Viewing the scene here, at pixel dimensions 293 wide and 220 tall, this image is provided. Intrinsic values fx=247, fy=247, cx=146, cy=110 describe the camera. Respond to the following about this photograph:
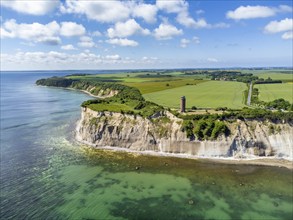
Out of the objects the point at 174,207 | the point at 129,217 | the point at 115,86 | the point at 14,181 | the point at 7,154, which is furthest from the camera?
the point at 115,86

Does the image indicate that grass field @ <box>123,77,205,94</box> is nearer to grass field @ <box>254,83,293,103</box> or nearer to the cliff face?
grass field @ <box>254,83,293,103</box>

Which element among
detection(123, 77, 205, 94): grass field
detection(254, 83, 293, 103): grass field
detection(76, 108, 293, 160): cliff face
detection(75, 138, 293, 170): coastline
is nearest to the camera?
detection(75, 138, 293, 170): coastline

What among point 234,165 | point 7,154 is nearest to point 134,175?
point 234,165

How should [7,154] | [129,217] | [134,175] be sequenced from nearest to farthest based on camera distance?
1. [129,217]
2. [134,175]
3. [7,154]

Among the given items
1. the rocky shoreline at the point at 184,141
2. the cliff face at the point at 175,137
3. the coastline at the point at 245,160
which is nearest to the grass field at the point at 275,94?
the cliff face at the point at 175,137

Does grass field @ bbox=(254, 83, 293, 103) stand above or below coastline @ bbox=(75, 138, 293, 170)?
above

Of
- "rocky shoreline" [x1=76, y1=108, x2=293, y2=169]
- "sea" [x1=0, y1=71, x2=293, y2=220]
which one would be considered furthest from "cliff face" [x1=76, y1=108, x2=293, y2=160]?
"sea" [x1=0, y1=71, x2=293, y2=220]

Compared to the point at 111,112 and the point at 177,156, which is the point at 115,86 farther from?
the point at 177,156

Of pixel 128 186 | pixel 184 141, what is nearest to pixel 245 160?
pixel 184 141
